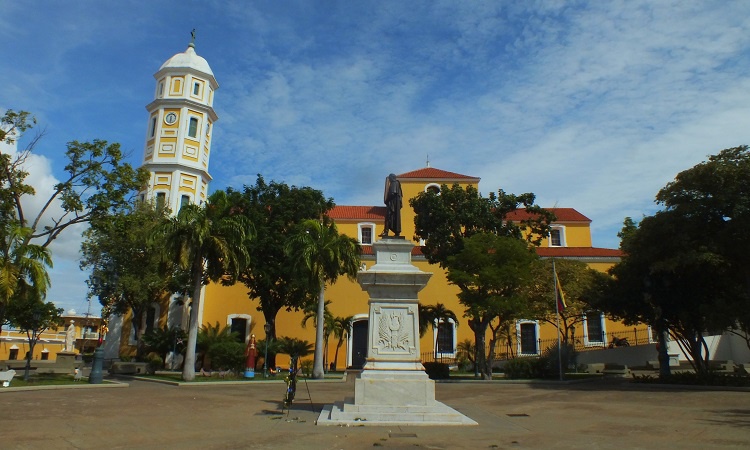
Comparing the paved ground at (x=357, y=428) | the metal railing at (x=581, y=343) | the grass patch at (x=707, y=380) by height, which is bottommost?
the paved ground at (x=357, y=428)

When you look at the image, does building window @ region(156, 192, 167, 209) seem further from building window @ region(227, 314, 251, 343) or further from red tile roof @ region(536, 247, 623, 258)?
red tile roof @ region(536, 247, 623, 258)

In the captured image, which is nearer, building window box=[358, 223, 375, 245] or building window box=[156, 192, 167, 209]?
building window box=[156, 192, 167, 209]

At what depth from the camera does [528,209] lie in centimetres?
2958

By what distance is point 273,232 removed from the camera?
30016 millimetres

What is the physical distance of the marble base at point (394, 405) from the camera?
9656mm

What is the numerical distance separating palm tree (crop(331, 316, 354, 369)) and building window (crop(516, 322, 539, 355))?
37.6ft

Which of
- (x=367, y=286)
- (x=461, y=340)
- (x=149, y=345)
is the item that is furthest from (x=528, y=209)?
(x=149, y=345)

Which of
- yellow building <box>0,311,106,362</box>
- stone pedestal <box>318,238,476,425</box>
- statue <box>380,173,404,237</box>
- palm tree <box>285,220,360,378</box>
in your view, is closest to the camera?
stone pedestal <box>318,238,476,425</box>

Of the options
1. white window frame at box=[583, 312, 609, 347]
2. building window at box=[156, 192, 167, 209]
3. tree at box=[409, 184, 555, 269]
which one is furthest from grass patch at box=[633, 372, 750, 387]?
building window at box=[156, 192, 167, 209]

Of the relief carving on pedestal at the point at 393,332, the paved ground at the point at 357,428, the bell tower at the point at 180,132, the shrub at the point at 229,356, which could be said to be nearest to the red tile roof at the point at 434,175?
the bell tower at the point at 180,132

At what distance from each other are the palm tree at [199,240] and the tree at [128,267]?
7.08 metres

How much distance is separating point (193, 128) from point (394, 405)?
3138cm

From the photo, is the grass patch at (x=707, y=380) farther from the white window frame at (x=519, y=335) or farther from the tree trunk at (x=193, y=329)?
the tree trunk at (x=193, y=329)

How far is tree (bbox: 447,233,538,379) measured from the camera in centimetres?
2353
